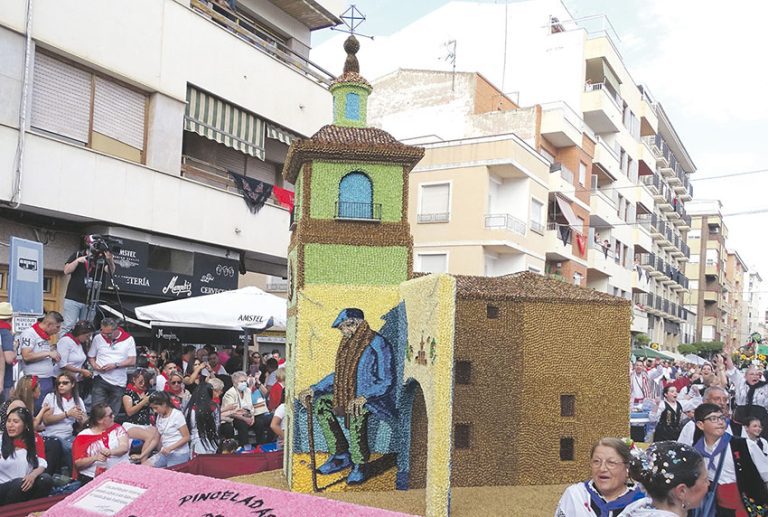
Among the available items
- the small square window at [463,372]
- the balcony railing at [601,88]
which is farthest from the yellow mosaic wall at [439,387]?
the balcony railing at [601,88]

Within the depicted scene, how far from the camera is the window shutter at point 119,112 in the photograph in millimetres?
14969

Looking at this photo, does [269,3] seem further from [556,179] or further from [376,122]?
[556,179]

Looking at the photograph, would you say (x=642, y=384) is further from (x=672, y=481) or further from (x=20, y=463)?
(x=672, y=481)

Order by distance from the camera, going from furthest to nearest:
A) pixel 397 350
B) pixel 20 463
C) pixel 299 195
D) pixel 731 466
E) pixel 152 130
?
pixel 152 130 → pixel 299 195 → pixel 397 350 → pixel 20 463 → pixel 731 466

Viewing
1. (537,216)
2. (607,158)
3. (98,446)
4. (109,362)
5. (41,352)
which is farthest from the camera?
(607,158)

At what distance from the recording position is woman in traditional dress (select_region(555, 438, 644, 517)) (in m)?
4.50

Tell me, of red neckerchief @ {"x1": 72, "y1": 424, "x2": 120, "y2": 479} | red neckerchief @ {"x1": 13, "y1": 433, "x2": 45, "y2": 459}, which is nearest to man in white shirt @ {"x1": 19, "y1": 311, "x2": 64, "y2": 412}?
red neckerchief @ {"x1": 72, "y1": 424, "x2": 120, "y2": 479}

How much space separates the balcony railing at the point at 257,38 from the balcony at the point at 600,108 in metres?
15.8

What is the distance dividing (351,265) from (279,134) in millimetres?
11365

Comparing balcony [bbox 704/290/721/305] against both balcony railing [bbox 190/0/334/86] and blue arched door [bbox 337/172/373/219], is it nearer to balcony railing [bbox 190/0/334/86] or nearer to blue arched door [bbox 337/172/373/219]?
balcony railing [bbox 190/0/334/86]

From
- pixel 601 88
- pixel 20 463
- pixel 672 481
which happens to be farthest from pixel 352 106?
pixel 601 88

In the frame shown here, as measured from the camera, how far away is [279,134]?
764 inches

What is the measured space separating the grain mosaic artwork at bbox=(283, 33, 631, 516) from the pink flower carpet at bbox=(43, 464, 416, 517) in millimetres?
3511

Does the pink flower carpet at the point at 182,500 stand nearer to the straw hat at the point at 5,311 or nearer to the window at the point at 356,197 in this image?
the window at the point at 356,197
